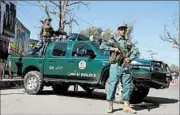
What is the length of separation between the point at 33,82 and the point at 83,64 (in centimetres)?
194

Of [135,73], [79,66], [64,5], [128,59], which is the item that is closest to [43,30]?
[79,66]

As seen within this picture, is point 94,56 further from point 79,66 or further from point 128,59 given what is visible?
point 128,59

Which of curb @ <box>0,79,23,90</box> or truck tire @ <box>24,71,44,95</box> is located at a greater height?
truck tire @ <box>24,71,44,95</box>

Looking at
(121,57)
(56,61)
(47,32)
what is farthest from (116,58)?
Answer: (47,32)

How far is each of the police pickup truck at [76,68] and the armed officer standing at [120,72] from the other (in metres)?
1.73

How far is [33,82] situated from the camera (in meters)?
13.3

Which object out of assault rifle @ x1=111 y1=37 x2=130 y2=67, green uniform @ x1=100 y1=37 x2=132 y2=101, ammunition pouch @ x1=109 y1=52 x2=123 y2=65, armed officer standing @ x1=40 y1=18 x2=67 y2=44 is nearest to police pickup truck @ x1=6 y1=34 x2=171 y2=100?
armed officer standing @ x1=40 y1=18 x2=67 y2=44

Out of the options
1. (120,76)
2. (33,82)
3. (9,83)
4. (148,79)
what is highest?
(120,76)

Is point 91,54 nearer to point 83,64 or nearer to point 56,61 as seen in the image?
point 83,64

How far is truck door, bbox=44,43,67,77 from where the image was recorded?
512 inches

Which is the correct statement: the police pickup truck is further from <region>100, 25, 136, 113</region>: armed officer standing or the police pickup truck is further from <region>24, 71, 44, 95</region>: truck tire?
<region>100, 25, 136, 113</region>: armed officer standing

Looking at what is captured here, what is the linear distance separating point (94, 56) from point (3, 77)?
705 centimetres

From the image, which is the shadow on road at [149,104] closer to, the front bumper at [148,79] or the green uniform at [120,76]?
the front bumper at [148,79]

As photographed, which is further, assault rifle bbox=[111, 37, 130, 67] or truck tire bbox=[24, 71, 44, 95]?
truck tire bbox=[24, 71, 44, 95]
